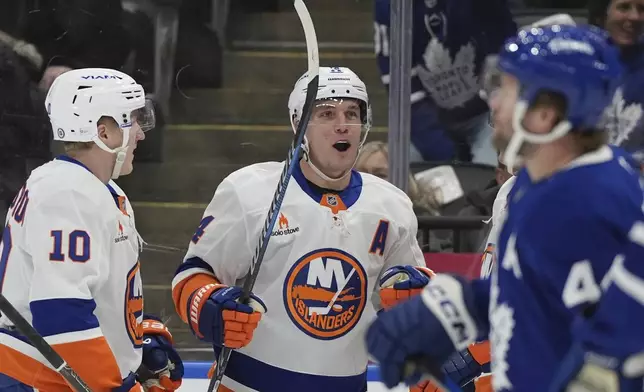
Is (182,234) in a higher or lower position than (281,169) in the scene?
lower

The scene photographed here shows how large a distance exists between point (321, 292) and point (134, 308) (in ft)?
1.19

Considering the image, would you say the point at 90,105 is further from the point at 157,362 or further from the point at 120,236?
the point at 157,362

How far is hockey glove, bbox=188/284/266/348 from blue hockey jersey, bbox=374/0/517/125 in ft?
4.74

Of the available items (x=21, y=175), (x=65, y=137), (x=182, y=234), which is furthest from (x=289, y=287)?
(x=21, y=175)

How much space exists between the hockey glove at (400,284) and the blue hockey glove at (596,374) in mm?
848

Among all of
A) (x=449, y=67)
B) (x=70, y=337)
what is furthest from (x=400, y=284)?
(x=449, y=67)

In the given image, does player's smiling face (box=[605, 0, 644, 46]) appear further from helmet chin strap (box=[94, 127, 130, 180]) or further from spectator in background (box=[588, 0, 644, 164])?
helmet chin strap (box=[94, 127, 130, 180])

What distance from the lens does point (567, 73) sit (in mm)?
1346

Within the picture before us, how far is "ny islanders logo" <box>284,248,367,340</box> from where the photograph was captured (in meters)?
2.22

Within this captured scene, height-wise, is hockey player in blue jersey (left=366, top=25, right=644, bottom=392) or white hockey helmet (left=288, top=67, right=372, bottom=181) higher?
hockey player in blue jersey (left=366, top=25, right=644, bottom=392)

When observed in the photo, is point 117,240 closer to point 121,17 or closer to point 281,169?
point 281,169

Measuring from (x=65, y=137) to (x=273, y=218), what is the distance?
435mm

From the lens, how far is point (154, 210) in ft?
11.3

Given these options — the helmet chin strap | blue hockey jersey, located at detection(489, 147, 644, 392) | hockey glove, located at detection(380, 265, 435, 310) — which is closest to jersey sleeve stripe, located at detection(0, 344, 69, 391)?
the helmet chin strap
